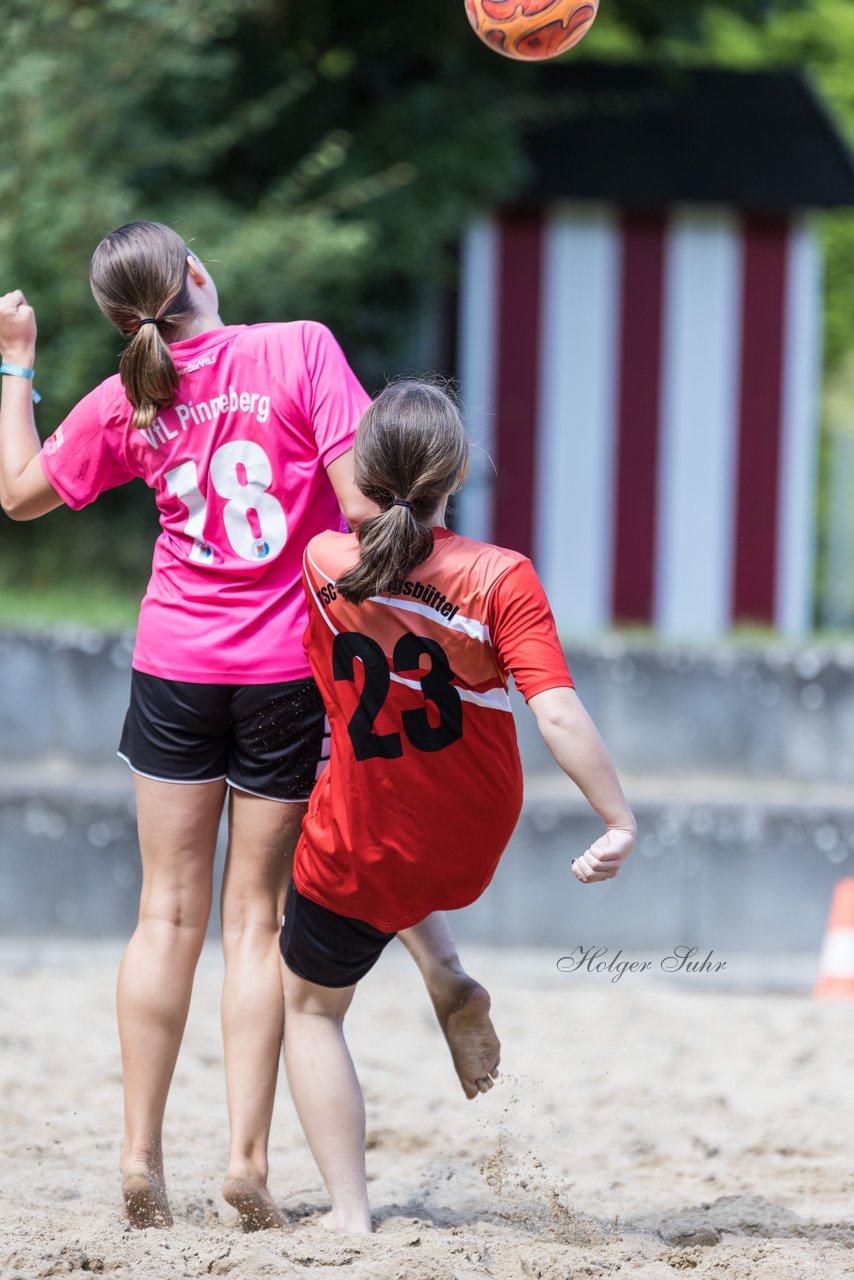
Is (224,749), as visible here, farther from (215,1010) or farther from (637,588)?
(637,588)

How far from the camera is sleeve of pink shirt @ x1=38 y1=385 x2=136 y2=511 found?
303cm

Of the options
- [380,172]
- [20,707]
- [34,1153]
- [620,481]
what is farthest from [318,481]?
[620,481]

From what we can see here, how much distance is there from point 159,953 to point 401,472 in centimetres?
109

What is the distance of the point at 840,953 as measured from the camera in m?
5.76

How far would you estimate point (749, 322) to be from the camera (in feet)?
35.4

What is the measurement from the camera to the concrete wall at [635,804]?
6352 mm

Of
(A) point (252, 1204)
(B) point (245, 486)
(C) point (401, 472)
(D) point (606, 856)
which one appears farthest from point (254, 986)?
(C) point (401, 472)

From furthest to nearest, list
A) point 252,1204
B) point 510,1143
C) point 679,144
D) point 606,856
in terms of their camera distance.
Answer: point 679,144, point 510,1143, point 252,1204, point 606,856

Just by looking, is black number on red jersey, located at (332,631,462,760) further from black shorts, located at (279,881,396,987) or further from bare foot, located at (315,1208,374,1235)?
bare foot, located at (315,1208,374,1235)

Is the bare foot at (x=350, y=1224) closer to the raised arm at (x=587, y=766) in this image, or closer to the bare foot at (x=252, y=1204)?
the bare foot at (x=252, y=1204)

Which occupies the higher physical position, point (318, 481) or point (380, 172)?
point (380, 172)

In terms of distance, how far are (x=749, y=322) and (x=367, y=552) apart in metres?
8.75

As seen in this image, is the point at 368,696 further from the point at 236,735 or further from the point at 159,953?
the point at 159,953

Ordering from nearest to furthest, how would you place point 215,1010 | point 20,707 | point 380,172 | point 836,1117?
point 836,1117 → point 215,1010 → point 20,707 → point 380,172
